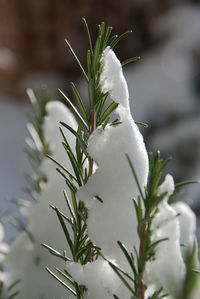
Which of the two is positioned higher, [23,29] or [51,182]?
[51,182]

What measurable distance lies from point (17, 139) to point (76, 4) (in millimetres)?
419

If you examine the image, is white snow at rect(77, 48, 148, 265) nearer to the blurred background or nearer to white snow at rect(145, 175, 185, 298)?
white snow at rect(145, 175, 185, 298)

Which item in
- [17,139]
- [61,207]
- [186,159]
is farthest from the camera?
[17,139]

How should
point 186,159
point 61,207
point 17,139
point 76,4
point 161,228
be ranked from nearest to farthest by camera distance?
point 161,228, point 61,207, point 186,159, point 17,139, point 76,4

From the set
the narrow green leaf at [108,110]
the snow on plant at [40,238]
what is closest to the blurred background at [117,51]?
the snow on plant at [40,238]

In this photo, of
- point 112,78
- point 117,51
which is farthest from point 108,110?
point 117,51

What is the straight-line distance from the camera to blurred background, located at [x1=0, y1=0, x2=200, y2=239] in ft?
4.46

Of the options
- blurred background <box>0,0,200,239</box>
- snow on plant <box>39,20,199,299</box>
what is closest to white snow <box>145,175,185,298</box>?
snow on plant <box>39,20,199,299</box>

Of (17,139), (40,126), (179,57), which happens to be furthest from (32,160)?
(179,57)

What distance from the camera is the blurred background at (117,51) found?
4.46 ft

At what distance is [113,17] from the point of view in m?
1.49

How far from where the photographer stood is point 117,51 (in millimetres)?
1495

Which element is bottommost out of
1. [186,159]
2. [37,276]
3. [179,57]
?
[186,159]

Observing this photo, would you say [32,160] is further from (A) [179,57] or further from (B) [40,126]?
(A) [179,57]
